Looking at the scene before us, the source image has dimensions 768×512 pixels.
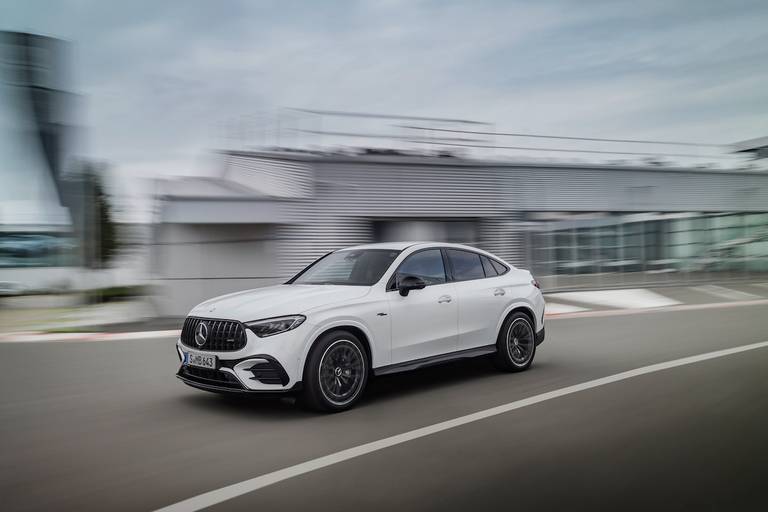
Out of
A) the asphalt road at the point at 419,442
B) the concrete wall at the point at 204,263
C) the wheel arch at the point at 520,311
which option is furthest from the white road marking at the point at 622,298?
the wheel arch at the point at 520,311

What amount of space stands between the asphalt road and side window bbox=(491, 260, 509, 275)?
1.26 metres

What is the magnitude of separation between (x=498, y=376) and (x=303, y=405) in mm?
2918

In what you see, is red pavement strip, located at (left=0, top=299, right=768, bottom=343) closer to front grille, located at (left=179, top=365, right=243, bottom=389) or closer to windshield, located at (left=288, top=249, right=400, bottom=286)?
windshield, located at (left=288, top=249, right=400, bottom=286)

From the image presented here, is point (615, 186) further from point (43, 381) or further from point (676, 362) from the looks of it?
point (43, 381)

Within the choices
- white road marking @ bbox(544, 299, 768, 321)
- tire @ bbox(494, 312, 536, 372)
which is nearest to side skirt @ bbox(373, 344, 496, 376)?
tire @ bbox(494, 312, 536, 372)

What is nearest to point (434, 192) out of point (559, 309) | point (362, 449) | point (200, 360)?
point (559, 309)

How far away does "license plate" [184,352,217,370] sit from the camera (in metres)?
6.38

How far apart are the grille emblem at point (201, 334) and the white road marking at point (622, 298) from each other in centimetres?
1497

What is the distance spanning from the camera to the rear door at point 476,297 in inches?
313

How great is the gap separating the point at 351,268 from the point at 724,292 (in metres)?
19.6

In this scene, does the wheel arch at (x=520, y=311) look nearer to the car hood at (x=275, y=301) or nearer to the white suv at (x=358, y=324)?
the white suv at (x=358, y=324)

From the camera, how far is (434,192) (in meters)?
21.9

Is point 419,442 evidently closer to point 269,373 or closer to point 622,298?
point 269,373

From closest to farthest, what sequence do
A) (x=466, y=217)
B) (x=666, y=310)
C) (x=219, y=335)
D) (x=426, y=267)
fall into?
(x=219, y=335) < (x=426, y=267) < (x=666, y=310) < (x=466, y=217)
